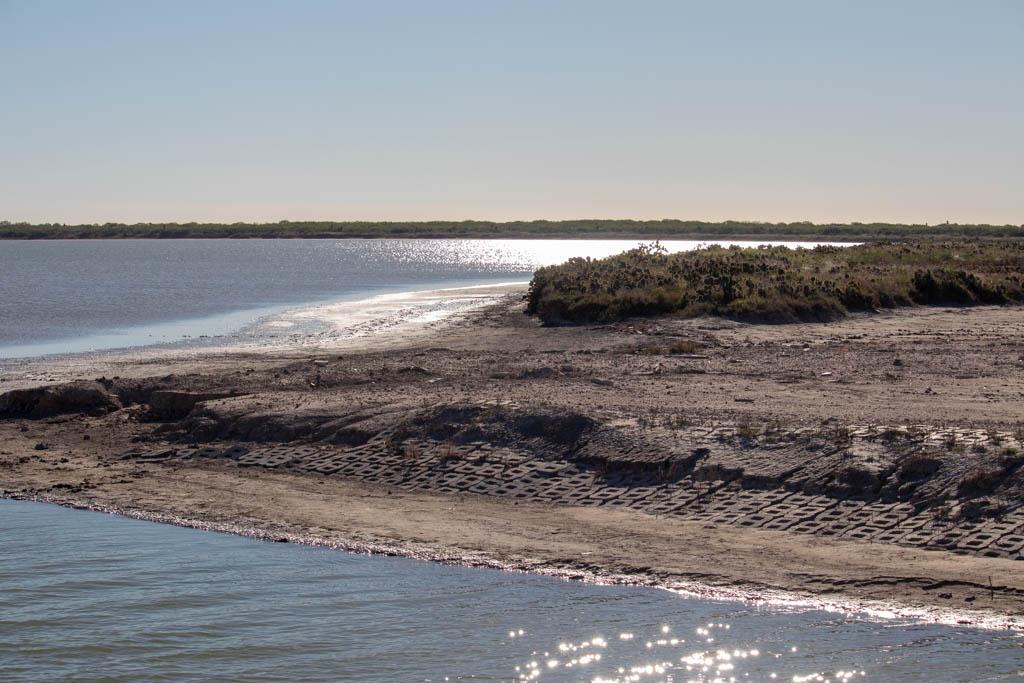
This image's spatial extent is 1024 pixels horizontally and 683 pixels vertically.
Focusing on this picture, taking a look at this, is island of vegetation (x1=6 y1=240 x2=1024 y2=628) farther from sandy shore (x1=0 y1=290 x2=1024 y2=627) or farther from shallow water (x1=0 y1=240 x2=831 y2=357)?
shallow water (x1=0 y1=240 x2=831 y2=357)

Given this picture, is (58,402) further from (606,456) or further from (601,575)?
(601,575)

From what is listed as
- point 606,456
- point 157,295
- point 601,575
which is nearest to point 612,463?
point 606,456

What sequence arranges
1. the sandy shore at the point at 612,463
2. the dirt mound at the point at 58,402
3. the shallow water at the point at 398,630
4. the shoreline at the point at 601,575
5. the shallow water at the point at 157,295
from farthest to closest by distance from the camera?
the shallow water at the point at 157,295 → the dirt mound at the point at 58,402 → the sandy shore at the point at 612,463 → the shoreline at the point at 601,575 → the shallow water at the point at 398,630

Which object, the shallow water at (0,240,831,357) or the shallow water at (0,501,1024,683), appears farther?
the shallow water at (0,240,831,357)

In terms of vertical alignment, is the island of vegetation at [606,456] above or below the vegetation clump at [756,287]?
below

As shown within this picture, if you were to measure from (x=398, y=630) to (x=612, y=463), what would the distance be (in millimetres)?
4083

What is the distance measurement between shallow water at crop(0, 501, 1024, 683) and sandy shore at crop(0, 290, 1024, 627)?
0.45 meters

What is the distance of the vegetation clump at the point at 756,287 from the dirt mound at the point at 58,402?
13229mm

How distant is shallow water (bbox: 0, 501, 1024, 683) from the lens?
26.1 ft

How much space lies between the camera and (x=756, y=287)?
2794 centimetres

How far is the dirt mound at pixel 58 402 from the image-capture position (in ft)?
54.7

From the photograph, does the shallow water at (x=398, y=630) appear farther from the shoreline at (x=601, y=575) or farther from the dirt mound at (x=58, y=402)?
the dirt mound at (x=58, y=402)

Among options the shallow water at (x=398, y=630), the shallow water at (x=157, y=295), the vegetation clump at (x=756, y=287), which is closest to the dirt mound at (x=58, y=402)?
the shallow water at (x=398, y=630)

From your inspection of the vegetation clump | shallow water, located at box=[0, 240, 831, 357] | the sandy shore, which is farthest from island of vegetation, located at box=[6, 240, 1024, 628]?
shallow water, located at box=[0, 240, 831, 357]
